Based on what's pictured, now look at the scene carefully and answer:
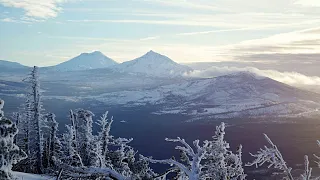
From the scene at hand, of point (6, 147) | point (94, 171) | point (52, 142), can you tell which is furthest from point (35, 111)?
point (94, 171)

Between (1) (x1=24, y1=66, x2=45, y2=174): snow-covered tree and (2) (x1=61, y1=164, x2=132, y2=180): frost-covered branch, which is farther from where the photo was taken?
(1) (x1=24, y1=66, x2=45, y2=174): snow-covered tree

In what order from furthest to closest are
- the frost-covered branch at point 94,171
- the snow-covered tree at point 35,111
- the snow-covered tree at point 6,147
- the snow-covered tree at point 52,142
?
the snow-covered tree at point 52,142 → the snow-covered tree at point 35,111 → the snow-covered tree at point 6,147 → the frost-covered branch at point 94,171

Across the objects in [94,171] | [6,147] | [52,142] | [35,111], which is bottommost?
[52,142]

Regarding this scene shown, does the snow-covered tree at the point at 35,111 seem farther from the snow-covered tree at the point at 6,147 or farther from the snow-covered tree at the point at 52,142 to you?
the snow-covered tree at the point at 6,147

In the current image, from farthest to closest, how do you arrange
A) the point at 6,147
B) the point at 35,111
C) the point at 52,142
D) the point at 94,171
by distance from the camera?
1. the point at 52,142
2. the point at 35,111
3. the point at 6,147
4. the point at 94,171

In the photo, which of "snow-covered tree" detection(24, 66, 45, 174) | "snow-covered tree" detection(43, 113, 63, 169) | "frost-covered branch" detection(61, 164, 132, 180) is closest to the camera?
"frost-covered branch" detection(61, 164, 132, 180)

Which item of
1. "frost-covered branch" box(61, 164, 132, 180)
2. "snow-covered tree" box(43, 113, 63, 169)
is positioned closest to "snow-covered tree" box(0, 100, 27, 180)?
"frost-covered branch" box(61, 164, 132, 180)

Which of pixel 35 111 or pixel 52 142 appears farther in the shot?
pixel 52 142

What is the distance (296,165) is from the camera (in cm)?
→ 14612

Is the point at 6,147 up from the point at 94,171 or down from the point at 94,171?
down

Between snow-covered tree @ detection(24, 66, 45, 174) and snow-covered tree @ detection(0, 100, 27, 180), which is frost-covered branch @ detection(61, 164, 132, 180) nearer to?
snow-covered tree @ detection(0, 100, 27, 180)

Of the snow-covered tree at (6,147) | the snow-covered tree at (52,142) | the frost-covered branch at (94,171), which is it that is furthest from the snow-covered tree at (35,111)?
the frost-covered branch at (94,171)

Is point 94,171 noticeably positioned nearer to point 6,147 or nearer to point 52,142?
point 6,147

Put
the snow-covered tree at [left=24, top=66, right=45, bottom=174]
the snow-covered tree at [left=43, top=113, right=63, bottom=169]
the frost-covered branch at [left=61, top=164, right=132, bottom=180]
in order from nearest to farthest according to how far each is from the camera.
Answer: the frost-covered branch at [left=61, top=164, right=132, bottom=180] < the snow-covered tree at [left=24, top=66, right=45, bottom=174] < the snow-covered tree at [left=43, top=113, right=63, bottom=169]
